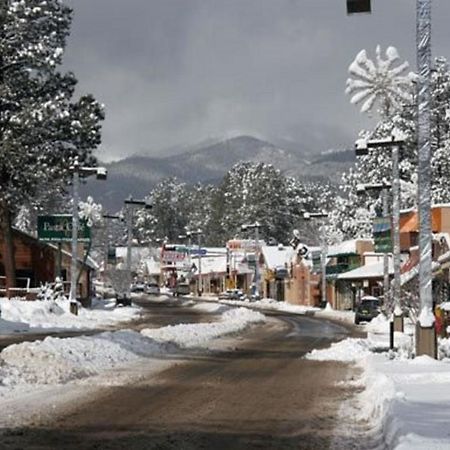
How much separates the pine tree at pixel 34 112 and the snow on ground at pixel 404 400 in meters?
32.8

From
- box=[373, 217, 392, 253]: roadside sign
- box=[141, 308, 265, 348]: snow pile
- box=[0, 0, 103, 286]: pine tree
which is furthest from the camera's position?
box=[0, 0, 103, 286]: pine tree

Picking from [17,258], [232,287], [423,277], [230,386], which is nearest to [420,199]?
[423,277]

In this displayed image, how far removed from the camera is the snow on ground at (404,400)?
10.4m

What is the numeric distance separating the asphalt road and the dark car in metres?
36.4

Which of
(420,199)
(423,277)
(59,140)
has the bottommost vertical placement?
(423,277)

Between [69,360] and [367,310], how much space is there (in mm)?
42209

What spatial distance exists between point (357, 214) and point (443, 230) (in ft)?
147

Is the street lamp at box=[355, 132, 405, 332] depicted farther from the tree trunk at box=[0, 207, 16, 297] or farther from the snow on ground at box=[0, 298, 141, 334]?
the tree trunk at box=[0, 207, 16, 297]

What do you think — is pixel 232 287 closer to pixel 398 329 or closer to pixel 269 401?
pixel 398 329

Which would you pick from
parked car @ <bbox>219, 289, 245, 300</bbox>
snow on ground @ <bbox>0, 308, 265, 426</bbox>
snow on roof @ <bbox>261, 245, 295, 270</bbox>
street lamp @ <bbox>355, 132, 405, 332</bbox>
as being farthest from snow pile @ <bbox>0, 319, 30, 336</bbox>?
parked car @ <bbox>219, 289, 245, 300</bbox>

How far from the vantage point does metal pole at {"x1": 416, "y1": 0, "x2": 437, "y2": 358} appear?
20719 millimetres

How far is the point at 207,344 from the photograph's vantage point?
1359 inches

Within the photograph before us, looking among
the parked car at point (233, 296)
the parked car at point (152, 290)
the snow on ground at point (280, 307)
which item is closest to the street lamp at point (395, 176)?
the snow on ground at point (280, 307)

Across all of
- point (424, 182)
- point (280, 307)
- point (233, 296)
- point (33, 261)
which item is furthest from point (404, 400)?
point (233, 296)
